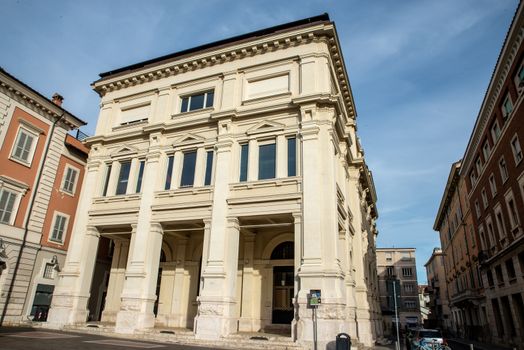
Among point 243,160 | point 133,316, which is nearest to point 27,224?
point 133,316

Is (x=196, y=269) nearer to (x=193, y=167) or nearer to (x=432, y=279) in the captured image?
(x=193, y=167)

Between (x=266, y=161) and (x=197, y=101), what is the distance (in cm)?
675

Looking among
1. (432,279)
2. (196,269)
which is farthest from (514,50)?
(432,279)

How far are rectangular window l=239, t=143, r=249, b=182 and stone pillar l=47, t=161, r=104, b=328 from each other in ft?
32.4

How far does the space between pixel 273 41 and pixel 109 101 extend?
40.5ft

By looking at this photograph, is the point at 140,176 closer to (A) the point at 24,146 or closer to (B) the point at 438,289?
(A) the point at 24,146

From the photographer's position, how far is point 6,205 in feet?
67.8

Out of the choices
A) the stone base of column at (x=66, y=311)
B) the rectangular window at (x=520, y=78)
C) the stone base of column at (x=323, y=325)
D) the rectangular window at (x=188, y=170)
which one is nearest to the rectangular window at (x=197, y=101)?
the rectangular window at (x=188, y=170)

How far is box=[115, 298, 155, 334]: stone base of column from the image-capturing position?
17.1 meters

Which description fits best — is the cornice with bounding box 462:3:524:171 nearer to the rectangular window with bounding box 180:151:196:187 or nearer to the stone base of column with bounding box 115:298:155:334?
the rectangular window with bounding box 180:151:196:187

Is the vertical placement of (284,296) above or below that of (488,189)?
below

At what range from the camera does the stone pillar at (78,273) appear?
19031mm

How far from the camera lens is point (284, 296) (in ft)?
64.0

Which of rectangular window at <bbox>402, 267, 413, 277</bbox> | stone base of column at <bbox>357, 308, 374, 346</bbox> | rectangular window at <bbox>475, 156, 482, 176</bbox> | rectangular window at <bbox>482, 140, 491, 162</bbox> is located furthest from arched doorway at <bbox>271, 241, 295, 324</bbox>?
rectangular window at <bbox>402, 267, 413, 277</bbox>
